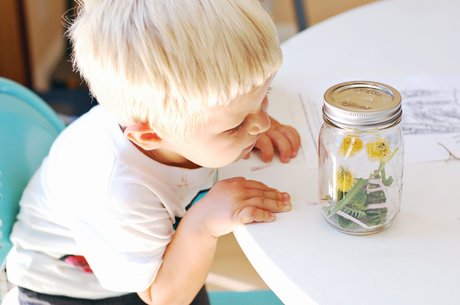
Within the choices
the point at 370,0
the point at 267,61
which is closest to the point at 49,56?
the point at 370,0

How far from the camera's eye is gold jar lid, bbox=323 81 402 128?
17.3 inches

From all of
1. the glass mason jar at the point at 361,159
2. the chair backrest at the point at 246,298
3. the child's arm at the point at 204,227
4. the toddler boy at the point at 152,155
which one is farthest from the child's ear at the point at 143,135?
the chair backrest at the point at 246,298

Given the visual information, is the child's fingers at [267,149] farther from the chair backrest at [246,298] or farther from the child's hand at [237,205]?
the chair backrest at [246,298]

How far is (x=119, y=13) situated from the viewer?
516 mm

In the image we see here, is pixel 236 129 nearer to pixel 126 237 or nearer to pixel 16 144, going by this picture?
pixel 126 237

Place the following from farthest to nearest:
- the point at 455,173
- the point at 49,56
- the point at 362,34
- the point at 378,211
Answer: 1. the point at 49,56
2. the point at 362,34
3. the point at 455,173
4. the point at 378,211

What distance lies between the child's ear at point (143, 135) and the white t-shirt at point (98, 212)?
0.07 metres

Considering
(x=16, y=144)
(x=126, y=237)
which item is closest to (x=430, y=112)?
(x=126, y=237)

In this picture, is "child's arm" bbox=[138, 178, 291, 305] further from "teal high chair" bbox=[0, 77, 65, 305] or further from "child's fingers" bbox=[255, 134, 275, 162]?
"teal high chair" bbox=[0, 77, 65, 305]

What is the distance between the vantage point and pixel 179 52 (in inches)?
19.3

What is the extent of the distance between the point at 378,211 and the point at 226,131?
0.22 m

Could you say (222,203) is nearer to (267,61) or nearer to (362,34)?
(267,61)

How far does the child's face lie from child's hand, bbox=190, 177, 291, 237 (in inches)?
1.7

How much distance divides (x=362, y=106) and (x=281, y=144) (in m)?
0.21
